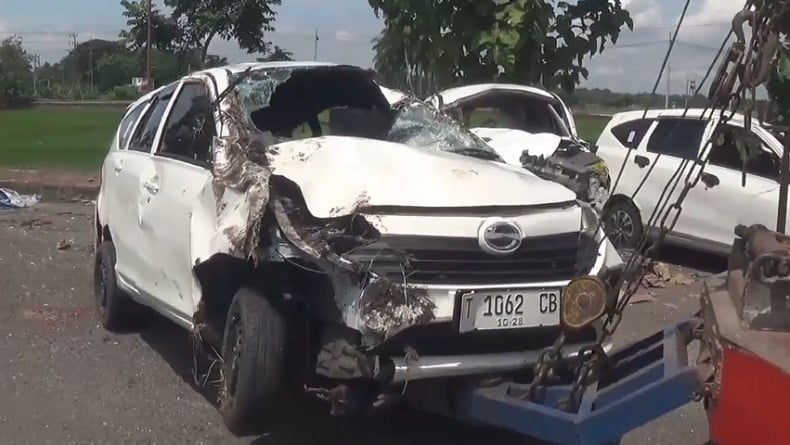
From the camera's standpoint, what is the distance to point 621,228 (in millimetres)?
12117

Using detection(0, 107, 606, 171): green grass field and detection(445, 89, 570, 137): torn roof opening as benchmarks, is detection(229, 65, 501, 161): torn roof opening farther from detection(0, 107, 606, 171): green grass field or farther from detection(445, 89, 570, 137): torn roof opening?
detection(0, 107, 606, 171): green grass field

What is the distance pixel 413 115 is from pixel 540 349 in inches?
86.3

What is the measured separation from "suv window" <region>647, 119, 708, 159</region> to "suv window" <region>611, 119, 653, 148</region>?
0.41ft

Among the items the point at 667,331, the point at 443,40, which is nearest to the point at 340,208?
the point at 667,331

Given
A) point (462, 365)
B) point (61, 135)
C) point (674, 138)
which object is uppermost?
point (462, 365)

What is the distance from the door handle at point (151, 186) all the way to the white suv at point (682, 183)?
5.25 m

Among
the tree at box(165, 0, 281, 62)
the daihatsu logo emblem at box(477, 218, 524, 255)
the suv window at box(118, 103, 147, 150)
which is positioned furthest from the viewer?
the tree at box(165, 0, 281, 62)

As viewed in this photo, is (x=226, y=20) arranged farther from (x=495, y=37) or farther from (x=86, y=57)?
(x=495, y=37)

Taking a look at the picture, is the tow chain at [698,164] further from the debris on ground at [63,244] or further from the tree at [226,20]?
the tree at [226,20]

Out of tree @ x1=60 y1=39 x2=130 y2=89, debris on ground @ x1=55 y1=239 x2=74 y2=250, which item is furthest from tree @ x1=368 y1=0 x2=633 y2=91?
tree @ x1=60 y1=39 x2=130 y2=89

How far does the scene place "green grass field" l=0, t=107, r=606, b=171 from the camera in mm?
22859

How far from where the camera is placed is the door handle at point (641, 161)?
11995 mm

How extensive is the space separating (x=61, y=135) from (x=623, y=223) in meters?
25.2

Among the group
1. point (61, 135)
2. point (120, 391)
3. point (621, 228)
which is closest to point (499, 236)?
point (120, 391)
